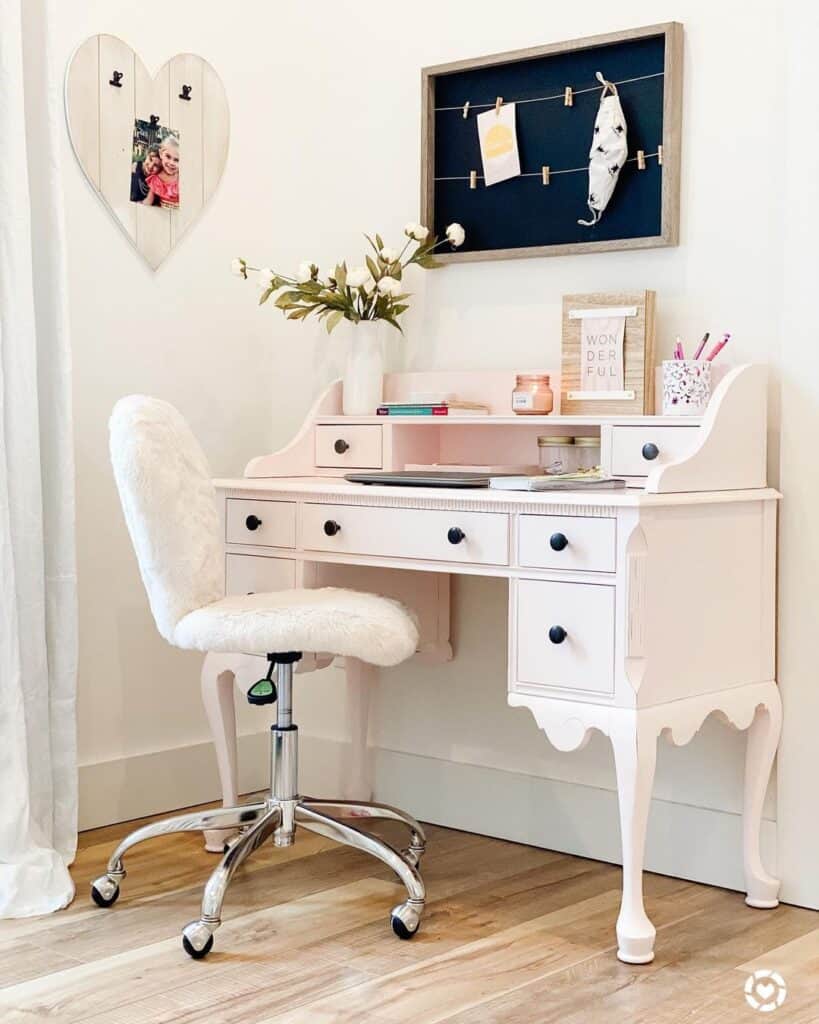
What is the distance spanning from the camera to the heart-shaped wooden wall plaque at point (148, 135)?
118 inches

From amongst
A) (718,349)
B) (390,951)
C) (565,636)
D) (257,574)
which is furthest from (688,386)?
(390,951)

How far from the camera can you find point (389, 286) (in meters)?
3.02

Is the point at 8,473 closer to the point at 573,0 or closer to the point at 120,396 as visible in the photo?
the point at 120,396

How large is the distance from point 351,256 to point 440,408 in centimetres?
60

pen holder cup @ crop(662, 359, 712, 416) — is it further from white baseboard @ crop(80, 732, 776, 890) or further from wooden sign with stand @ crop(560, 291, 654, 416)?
white baseboard @ crop(80, 732, 776, 890)

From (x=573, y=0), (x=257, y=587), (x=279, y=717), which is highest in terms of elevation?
(x=573, y=0)

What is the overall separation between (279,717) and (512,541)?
0.57 metres

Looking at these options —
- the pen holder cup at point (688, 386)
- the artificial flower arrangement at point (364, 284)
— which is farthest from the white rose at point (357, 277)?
the pen holder cup at point (688, 386)

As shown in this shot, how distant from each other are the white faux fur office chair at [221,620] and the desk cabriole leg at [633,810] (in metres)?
0.37

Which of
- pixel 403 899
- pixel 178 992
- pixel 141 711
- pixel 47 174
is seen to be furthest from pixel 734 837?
pixel 47 174

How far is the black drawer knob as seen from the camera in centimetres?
260

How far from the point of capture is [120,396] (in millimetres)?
3127

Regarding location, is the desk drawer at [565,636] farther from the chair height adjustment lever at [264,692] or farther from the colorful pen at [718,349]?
the colorful pen at [718,349]

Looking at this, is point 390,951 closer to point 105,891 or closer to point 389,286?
point 105,891
